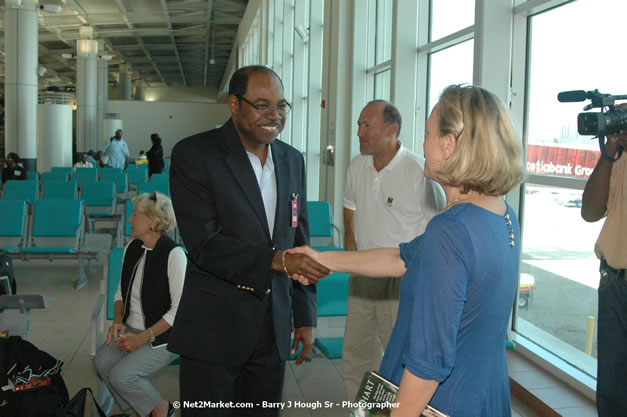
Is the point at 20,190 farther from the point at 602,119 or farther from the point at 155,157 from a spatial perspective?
the point at 602,119

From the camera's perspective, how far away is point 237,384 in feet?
7.00

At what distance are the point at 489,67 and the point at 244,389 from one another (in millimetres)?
2893

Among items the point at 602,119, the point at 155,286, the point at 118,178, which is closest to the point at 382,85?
the point at 155,286

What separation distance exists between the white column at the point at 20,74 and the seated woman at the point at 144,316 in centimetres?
1469

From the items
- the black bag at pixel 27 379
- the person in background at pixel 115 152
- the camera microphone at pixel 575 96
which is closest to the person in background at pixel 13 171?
the person in background at pixel 115 152

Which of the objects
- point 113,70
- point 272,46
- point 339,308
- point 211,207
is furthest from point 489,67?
point 113,70

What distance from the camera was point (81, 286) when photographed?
714 cm

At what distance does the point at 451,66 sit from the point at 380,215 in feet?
8.21

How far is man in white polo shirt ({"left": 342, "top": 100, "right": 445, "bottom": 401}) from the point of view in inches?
132

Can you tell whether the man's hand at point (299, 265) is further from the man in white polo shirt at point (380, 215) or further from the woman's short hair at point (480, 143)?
the man in white polo shirt at point (380, 215)

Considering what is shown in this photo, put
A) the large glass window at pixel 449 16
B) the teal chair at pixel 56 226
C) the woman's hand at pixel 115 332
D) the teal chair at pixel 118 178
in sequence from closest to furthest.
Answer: the woman's hand at pixel 115 332 → the large glass window at pixel 449 16 → the teal chair at pixel 56 226 → the teal chair at pixel 118 178

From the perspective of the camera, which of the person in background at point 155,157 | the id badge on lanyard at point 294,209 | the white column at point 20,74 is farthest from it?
the white column at point 20,74

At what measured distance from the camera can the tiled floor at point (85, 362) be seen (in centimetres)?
395

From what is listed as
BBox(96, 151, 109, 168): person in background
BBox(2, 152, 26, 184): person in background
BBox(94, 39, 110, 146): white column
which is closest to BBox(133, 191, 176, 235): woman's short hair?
BBox(2, 152, 26, 184): person in background
